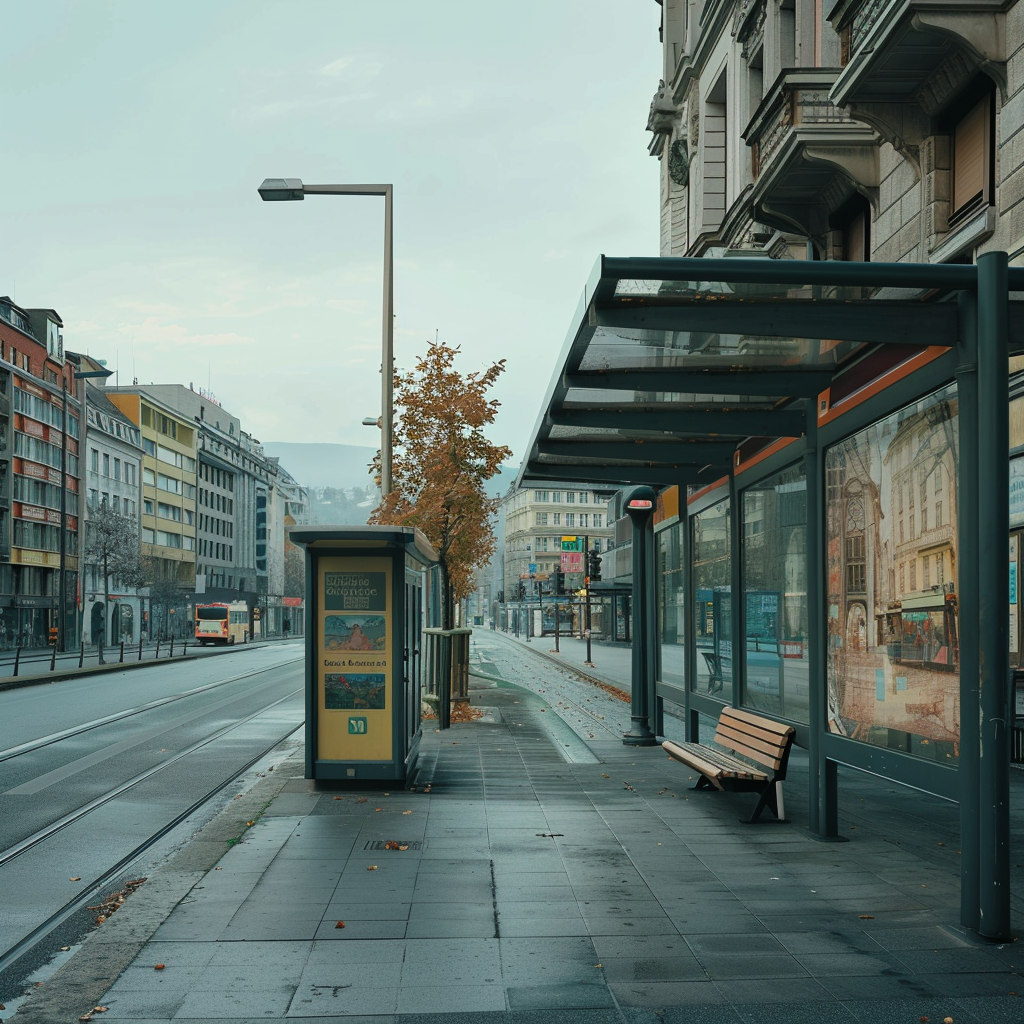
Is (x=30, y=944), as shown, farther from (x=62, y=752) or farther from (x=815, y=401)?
(x=62, y=752)

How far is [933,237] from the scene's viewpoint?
53.7 ft

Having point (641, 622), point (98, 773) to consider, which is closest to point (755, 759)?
point (641, 622)

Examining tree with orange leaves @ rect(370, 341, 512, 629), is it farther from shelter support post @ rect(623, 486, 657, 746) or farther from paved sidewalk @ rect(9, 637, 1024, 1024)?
paved sidewalk @ rect(9, 637, 1024, 1024)

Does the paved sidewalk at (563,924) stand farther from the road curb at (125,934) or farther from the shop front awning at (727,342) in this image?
the shop front awning at (727,342)

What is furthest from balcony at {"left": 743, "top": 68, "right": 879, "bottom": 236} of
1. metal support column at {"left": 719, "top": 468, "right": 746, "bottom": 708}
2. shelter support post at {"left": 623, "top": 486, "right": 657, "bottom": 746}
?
metal support column at {"left": 719, "top": 468, "right": 746, "bottom": 708}

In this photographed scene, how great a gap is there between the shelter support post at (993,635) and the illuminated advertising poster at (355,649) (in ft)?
20.8

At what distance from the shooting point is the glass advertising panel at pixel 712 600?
41.4 ft

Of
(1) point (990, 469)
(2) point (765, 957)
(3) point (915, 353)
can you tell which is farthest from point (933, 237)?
(2) point (765, 957)

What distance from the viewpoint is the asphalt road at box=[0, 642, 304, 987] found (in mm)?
8070

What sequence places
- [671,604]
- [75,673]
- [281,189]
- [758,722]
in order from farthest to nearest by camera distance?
[75,673] < [281,189] < [671,604] < [758,722]

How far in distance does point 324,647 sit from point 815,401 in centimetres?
514

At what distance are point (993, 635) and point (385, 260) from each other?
1376cm

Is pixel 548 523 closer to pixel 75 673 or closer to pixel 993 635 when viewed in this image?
pixel 75 673

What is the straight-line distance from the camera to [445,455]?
71.7 ft
